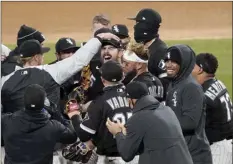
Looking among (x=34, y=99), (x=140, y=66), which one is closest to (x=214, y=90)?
(x=140, y=66)

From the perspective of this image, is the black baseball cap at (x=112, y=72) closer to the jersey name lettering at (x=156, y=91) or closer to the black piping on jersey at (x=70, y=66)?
the jersey name lettering at (x=156, y=91)

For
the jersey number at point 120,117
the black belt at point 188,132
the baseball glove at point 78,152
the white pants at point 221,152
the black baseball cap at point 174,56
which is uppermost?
the black baseball cap at point 174,56

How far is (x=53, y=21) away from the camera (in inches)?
767

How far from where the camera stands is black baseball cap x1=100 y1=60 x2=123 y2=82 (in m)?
5.40

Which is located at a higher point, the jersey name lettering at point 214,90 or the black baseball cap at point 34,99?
the black baseball cap at point 34,99

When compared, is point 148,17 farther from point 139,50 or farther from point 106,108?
point 106,108

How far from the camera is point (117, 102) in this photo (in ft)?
18.0

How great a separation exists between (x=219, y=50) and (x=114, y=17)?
389 cm

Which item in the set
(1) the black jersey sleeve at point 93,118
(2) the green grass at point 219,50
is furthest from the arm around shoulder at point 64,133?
(2) the green grass at point 219,50

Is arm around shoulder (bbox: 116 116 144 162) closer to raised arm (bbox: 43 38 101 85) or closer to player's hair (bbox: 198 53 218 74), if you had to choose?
raised arm (bbox: 43 38 101 85)

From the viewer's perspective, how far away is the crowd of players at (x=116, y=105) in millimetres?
4832

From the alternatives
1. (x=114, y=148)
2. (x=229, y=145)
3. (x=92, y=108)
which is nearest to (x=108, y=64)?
(x=92, y=108)

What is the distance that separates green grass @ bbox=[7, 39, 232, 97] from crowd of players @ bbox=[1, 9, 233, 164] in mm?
7773

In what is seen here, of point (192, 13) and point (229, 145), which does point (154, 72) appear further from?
point (192, 13)
